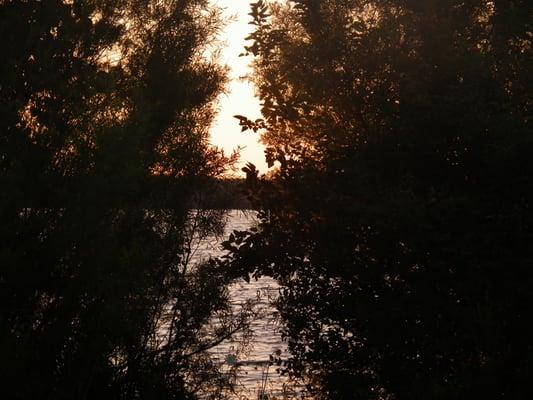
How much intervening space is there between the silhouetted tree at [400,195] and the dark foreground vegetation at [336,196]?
41 millimetres

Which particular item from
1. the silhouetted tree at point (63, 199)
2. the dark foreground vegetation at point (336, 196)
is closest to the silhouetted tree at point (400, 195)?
the dark foreground vegetation at point (336, 196)

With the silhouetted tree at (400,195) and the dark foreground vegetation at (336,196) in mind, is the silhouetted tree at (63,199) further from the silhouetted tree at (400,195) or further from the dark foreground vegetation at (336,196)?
the silhouetted tree at (400,195)

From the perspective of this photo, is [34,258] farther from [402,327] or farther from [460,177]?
[460,177]

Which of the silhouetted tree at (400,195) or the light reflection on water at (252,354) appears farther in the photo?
the light reflection on water at (252,354)

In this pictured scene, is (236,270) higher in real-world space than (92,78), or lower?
lower

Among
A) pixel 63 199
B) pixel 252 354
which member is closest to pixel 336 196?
pixel 63 199

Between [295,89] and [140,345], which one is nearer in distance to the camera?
[295,89]

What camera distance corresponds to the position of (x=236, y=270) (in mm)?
15688

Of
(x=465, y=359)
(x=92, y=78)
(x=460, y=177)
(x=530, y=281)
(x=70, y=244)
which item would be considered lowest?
(x=465, y=359)

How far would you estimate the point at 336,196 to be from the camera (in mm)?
14258

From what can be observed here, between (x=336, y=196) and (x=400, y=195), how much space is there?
1.36 meters

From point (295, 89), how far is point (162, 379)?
7.44 metres

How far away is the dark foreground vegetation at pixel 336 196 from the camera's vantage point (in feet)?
42.9

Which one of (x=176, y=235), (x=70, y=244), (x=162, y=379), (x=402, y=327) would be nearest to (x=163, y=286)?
(x=176, y=235)
